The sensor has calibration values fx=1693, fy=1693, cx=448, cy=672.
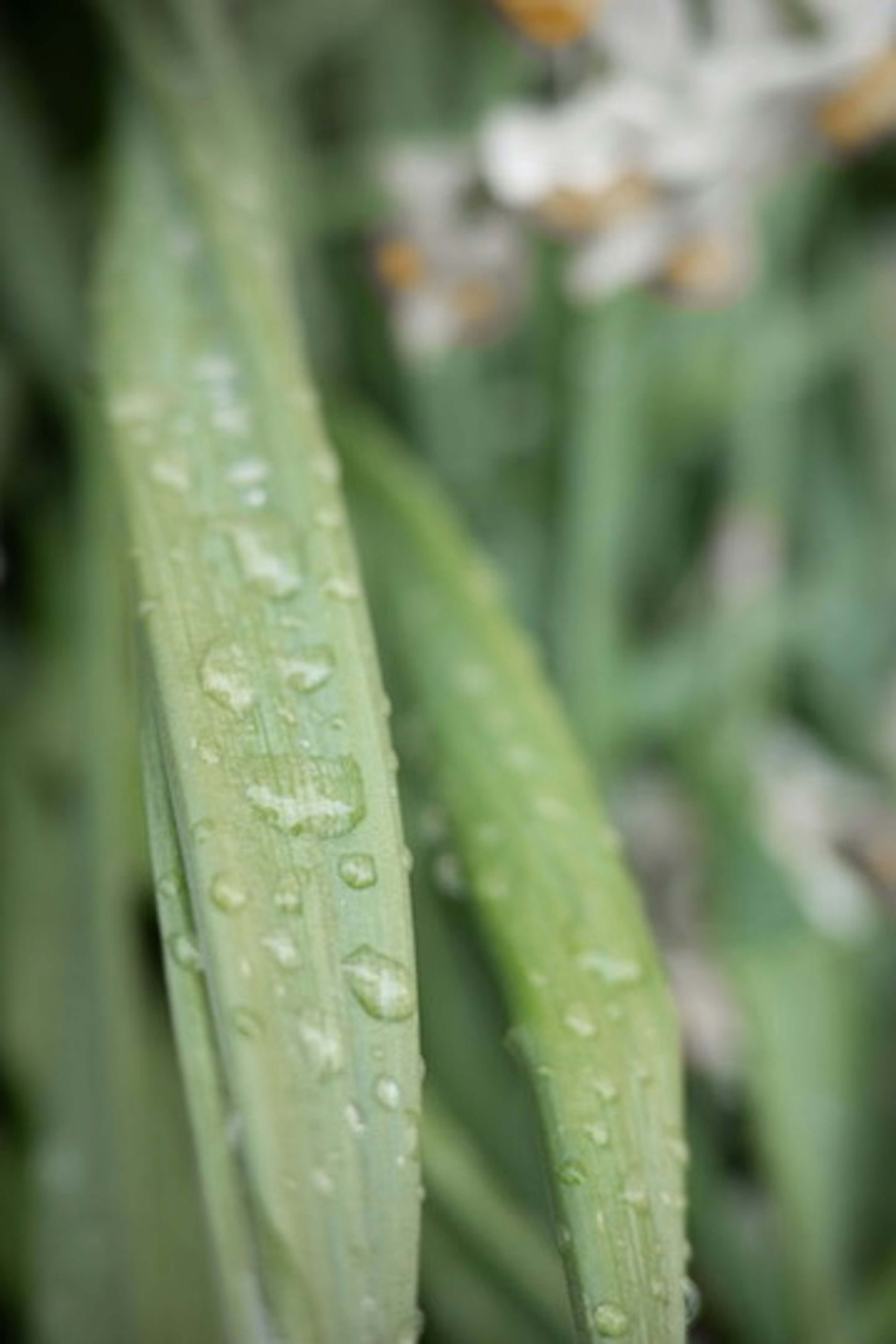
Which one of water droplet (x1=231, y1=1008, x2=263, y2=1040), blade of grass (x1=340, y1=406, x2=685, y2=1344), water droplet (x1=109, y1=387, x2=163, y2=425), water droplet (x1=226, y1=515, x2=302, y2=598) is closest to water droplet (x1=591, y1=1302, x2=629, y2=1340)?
blade of grass (x1=340, y1=406, x2=685, y2=1344)

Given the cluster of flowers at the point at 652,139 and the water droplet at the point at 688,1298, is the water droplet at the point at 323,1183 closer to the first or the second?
the water droplet at the point at 688,1298

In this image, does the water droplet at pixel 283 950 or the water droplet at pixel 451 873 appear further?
the water droplet at pixel 451 873

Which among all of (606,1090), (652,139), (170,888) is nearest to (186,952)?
(170,888)

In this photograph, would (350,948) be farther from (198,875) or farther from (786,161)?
(786,161)

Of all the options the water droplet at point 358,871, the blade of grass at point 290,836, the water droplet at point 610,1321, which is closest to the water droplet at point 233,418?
the blade of grass at point 290,836

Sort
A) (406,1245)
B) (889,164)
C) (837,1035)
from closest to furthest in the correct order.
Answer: (406,1245) → (837,1035) → (889,164)

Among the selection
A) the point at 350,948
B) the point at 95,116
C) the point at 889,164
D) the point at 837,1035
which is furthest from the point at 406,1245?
the point at 889,164

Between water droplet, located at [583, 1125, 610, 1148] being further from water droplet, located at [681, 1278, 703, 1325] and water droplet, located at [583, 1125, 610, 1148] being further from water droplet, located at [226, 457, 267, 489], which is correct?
water droplet, located at [226, 457, 267, 489]
